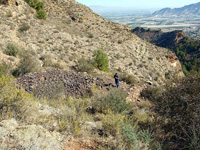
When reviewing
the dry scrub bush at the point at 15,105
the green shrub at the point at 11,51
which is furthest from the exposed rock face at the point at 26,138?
the green shrub at the point at 11,51

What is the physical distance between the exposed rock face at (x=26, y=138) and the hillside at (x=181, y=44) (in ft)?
138

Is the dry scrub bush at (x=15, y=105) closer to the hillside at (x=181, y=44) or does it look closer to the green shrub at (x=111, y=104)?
the green shrub at (x=111, y=104)

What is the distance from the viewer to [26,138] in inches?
112

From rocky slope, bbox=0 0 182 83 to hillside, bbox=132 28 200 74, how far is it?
2084 cm

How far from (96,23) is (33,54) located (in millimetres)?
19521

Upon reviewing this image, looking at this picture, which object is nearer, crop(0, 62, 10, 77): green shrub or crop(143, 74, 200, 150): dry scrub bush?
crop(143, 74, 200, 150): dry scrub bush

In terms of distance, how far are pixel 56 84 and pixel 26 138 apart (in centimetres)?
456


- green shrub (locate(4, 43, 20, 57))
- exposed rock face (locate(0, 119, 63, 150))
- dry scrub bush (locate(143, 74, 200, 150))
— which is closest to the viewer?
exposed rock face (locate(0, 119, 63, 150))

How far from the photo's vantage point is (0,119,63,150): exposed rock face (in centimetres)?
270

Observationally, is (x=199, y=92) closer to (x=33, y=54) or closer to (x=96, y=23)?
(x=33, y=54)

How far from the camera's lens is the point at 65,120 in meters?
3.88

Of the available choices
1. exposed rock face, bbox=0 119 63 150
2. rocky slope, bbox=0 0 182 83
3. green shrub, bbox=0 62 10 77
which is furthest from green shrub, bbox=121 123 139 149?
green shrub, bbox=0 62 10 77

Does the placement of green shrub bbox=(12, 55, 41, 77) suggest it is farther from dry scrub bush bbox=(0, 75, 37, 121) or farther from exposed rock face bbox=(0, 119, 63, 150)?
exposed rock face bbox=(0, 119, 63, 150)

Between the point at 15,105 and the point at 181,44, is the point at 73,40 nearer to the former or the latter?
the point at 15,105
